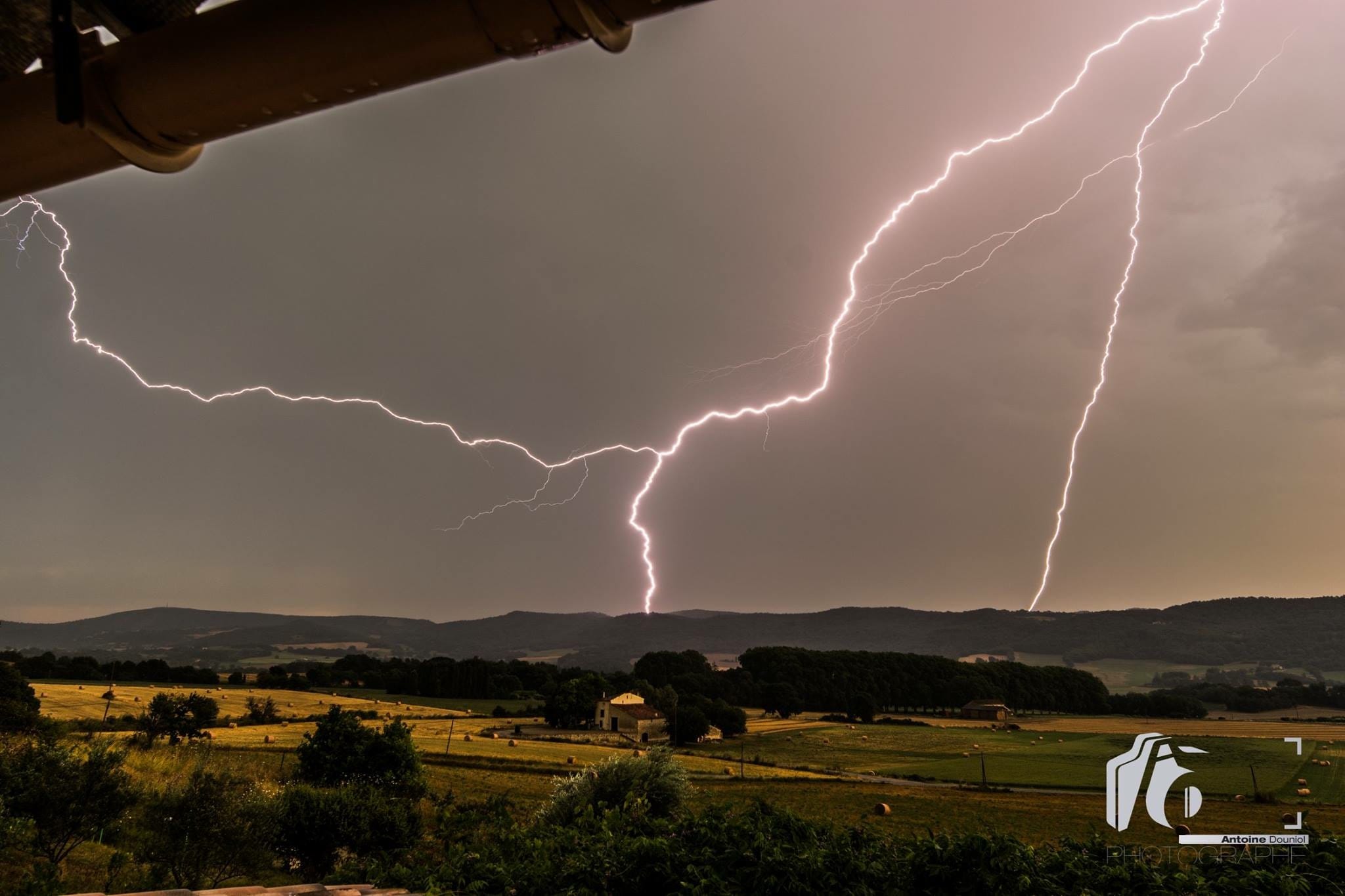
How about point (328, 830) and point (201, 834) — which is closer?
point (201, 834)

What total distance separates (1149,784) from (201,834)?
148ft

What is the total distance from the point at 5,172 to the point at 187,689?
74.6 metres

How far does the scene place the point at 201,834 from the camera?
12836 mm

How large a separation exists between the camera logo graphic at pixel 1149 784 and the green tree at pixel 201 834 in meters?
29.7

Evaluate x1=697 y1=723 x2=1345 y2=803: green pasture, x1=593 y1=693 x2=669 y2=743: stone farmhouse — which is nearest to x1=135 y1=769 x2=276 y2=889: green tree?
x1=697 y1=723 x2=1345 y2=803: green pasture

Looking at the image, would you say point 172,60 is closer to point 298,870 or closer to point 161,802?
point 161,802

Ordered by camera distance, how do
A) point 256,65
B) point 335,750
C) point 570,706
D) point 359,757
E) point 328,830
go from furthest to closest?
1. point 570,706
2. point 335,750
3. point 359,757
4. point 328,830
5. point 256,65

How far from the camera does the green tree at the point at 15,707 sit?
24.2 metres

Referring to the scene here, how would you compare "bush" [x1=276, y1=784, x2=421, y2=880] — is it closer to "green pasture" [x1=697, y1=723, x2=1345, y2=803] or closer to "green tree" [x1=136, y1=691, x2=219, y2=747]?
"green tree" [x1=136, y1=691, x2=219, y2=747]

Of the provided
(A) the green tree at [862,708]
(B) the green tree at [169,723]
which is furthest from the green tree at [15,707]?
(A) the green tree at [862,708]

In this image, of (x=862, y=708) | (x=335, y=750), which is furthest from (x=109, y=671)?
(x=862, y=708)

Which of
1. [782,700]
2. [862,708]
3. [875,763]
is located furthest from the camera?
[782,700]

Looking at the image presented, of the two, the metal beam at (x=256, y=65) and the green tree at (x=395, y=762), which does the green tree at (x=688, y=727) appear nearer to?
the green tree at (x=395, y=762)

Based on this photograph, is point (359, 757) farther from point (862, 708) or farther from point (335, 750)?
point (862, 708)
